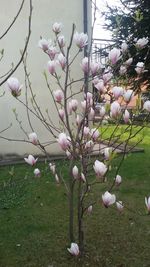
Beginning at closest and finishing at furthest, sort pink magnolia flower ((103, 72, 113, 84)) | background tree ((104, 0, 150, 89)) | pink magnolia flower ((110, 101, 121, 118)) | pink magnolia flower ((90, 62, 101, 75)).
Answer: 1. pink magnolia flower ((110, 101, 121, 118))
2. pink magnolia flower ((90, 62, 101, 75))
3. pink magnolia flower ((103, 72, 113, 84))
4. background tree ((104, 0, 150, 89))

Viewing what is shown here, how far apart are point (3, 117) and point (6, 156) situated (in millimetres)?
922

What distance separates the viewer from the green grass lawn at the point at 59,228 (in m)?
4.08

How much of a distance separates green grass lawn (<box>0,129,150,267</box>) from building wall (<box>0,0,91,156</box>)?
2.38 m

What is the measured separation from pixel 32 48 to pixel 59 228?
5.36 metres

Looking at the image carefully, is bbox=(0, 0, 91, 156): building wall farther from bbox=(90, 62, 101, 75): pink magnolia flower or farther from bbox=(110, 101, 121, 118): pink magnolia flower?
bbox=(110, 101, 121, 118): pink magnolia flower

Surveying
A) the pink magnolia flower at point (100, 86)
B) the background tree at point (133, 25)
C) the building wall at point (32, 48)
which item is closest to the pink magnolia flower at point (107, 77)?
the pink magnolia flower at point (100, 86)

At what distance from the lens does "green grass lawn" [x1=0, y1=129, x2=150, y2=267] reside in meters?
4.08

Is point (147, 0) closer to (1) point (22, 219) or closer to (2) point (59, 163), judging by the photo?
(2) point (59, 163)

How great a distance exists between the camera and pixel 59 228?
16.0 feet

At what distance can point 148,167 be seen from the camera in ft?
27.3

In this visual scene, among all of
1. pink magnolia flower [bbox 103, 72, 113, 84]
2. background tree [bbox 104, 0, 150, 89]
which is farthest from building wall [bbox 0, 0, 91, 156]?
pink magnolia flower [bbox 103, 72, 113, 84]

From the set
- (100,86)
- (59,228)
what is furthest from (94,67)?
(59,228)

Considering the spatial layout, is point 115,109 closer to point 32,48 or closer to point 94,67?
point 94,67

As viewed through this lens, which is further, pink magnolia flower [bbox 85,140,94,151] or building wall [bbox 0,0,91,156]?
building wall [bbox 0,0,91,156]
